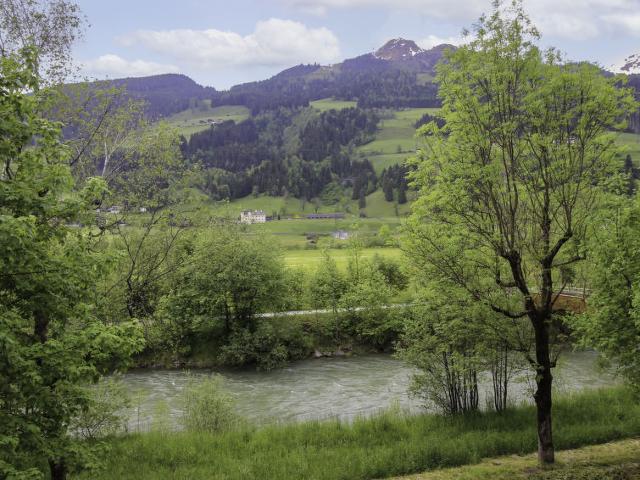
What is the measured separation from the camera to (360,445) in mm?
16438

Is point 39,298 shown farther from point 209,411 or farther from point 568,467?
point 568,467

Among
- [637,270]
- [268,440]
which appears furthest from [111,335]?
[637,270]

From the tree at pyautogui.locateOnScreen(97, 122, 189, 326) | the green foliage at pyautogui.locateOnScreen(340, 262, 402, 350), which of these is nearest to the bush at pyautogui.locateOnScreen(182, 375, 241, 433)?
the tree at pyautogui.locateOnScreen(97, 122, 189, 326)

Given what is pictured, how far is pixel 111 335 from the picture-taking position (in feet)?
31.2

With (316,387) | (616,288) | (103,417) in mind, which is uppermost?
(616,288)

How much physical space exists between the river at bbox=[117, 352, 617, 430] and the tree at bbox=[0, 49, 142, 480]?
1483 cm

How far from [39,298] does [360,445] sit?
11.2 m

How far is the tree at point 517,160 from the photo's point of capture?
1237 centimetres

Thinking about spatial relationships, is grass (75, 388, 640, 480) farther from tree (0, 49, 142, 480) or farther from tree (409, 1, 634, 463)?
tree (0, 49, 142, 480)

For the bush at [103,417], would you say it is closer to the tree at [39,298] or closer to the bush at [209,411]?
the bush at [209,411]

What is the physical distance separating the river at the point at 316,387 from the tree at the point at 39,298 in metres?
14.8

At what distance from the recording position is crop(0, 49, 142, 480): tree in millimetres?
8250

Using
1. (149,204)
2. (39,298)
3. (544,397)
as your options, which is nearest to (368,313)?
(149,204)

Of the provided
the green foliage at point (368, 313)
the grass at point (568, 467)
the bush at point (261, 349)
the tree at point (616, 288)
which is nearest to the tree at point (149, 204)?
the grass at point (568, 467)
